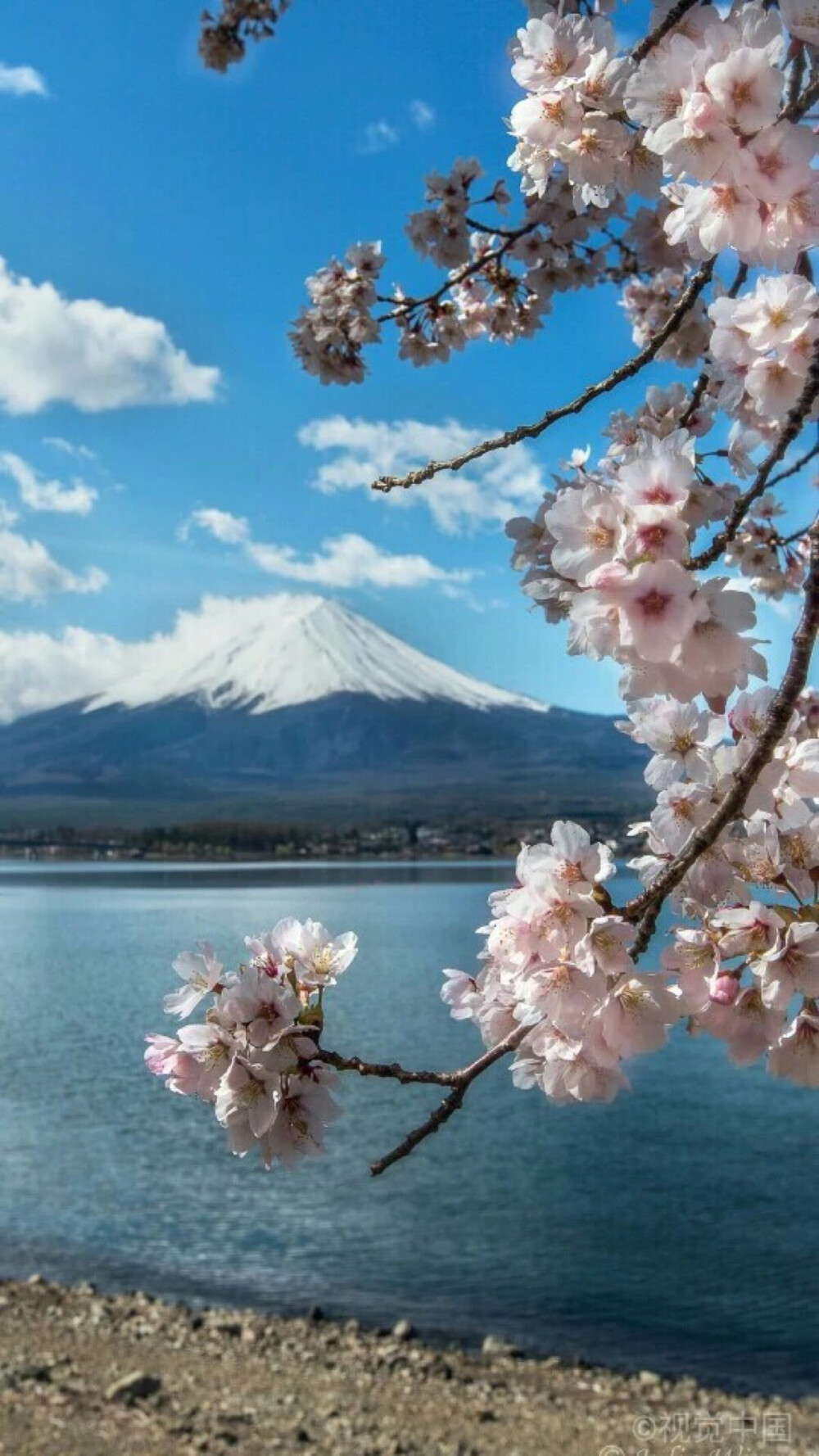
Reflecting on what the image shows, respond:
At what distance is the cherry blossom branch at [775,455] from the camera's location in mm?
1133

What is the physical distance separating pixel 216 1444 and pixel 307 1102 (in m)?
6.70

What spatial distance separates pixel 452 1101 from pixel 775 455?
700 millimetres

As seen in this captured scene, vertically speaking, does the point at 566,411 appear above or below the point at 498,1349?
above

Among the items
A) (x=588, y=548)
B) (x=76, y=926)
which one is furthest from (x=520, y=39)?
(x=76, y=926)

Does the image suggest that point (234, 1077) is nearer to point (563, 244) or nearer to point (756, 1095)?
point (563, 244)

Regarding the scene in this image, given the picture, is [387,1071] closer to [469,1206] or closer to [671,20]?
[671,20]

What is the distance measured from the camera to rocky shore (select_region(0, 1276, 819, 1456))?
7211 millimetres

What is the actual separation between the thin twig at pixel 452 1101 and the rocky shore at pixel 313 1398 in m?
6.57

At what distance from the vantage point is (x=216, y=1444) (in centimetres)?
702

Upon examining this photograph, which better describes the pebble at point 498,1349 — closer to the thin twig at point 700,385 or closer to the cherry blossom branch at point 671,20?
the thin twig at point 700,385

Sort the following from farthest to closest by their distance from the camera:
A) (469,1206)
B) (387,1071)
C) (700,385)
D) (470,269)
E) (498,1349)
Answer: (469,1206) < (498,1349) < (470,269) < (700,385) < (387,1071)

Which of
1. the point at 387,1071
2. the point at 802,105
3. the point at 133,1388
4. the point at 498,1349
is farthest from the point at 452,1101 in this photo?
the point at 498,1349

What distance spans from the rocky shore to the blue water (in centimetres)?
93

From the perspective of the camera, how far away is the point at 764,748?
3.67 ft
